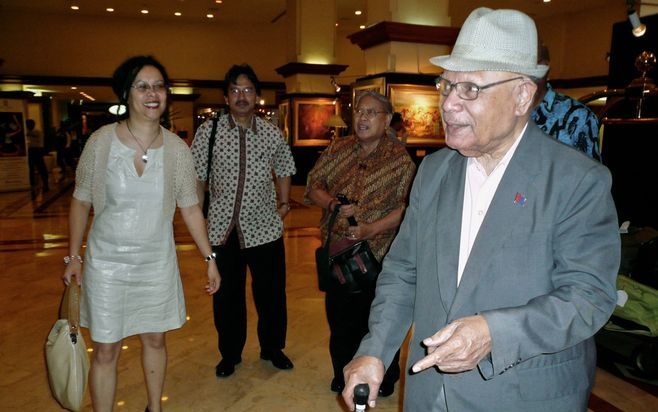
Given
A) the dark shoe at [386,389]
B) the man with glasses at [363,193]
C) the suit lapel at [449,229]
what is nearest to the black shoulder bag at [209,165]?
the man with glasses at [363,193]

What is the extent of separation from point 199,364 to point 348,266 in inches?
59.3

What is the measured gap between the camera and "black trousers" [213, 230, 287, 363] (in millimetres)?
3303

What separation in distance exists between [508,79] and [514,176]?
0.25m

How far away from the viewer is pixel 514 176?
4.20 ft

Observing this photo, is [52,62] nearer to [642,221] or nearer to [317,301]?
[317,301]

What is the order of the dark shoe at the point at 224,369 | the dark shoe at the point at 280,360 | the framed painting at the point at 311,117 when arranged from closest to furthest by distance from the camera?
the dark shoe at the point at 224,369 → the dark shoe at the point at 280,360 → the framed painting at the point at 311,117

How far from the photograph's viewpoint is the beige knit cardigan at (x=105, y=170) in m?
2.36

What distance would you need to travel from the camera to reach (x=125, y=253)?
240 cm

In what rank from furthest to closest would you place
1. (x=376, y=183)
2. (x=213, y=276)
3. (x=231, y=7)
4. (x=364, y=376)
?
1. (x=231, y=7)
2. (x=376, y=183)
3. (x=213, y=276)
4. (x=364, y=376)

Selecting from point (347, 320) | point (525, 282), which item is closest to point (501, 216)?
point (525, 282)

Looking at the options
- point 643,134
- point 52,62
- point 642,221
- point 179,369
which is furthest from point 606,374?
point 52,62

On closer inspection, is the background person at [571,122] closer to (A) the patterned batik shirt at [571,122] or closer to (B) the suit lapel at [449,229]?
(A) the patterned batik shirt at [571,122]

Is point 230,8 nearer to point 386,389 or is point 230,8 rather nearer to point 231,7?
point 231,7

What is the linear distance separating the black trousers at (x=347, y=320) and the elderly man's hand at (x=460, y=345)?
72.1 inches
